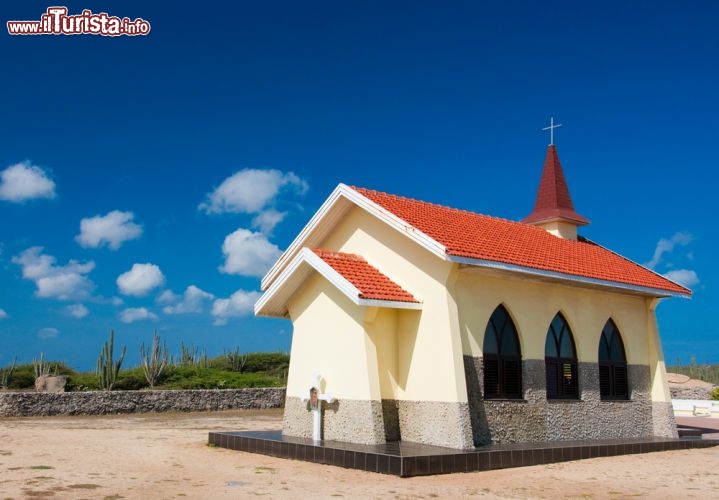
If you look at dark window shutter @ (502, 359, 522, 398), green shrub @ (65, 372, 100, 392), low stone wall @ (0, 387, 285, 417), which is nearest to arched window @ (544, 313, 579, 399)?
dark window shutter @ (502, 359, 522, 398)

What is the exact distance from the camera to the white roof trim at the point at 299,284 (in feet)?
42.5

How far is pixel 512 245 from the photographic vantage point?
51.0 ft

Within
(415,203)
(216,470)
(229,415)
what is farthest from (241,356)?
(216,470)

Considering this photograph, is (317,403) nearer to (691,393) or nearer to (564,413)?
(564,413)

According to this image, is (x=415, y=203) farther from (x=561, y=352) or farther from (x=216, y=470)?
(x=216, y=470)

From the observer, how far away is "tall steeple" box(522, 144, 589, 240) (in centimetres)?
2042

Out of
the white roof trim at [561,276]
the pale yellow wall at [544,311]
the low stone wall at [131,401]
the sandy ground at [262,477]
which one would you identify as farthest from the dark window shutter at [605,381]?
the low stone wall at [131,401]

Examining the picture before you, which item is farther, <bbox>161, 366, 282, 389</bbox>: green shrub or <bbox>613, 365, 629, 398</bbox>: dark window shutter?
<bbox>161, 366, 282, 389</bbox>: green shrub

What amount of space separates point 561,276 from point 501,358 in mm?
2149

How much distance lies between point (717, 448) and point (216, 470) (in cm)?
1229

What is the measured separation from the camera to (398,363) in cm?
1409

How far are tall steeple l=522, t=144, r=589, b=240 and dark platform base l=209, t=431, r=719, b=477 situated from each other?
692 centimetres

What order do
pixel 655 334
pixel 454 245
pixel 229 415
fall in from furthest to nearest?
pixel 229 415
pixel 655 334
pixel 454 245

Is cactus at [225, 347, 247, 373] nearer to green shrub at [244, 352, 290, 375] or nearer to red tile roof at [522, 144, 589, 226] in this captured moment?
green shrub at [244, 352, 290, 375]
